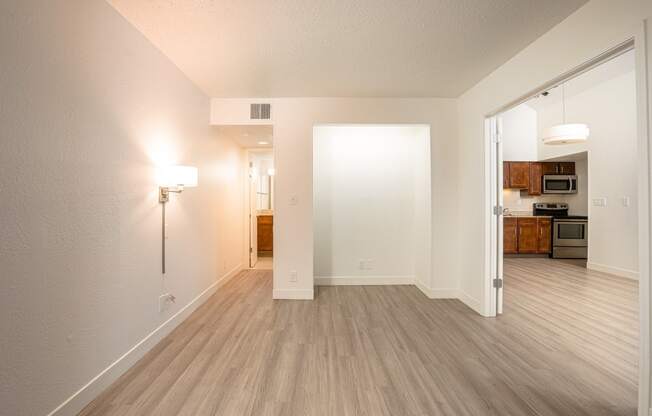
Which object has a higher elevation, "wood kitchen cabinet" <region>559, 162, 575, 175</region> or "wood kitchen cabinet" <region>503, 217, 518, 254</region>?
"wood kitchen cabinet" <region>559, 162, 575, 175</region>

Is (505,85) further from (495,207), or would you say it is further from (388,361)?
(388,361)

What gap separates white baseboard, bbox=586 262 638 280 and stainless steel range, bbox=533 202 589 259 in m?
0.96

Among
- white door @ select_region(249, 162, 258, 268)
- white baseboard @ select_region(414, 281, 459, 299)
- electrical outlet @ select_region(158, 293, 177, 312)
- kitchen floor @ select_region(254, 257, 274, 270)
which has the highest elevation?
white door @ select_region(249, 162, 258, 268)

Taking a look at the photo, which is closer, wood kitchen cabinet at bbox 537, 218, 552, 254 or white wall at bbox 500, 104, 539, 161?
wood kitchen cabinet at bbox 537, 218, 552, 254

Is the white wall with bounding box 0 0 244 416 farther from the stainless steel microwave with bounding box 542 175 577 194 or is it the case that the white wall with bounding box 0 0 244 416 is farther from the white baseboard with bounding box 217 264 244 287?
the stainless steel microwave with bounding box 542 175 577 194

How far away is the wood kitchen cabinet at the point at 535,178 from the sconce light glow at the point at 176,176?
7.06m

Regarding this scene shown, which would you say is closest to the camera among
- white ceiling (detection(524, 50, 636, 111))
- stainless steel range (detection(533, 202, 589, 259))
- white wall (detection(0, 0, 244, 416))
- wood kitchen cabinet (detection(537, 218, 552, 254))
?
white wall (detection(0, 0, 244, 416))

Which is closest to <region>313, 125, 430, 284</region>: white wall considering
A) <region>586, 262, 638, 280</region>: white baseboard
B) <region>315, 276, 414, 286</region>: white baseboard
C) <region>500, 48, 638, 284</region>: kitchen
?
<region>315, 276, 414, 286</region>: white baseboard

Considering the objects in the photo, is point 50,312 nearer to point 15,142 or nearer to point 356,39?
point 15,142

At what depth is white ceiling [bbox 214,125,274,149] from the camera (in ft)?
11.3

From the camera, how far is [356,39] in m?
2.09

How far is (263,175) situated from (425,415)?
573 centimetres

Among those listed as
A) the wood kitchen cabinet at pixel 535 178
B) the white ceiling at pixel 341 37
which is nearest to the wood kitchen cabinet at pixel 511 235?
the wood kitchen cabinet at pixel 535 178

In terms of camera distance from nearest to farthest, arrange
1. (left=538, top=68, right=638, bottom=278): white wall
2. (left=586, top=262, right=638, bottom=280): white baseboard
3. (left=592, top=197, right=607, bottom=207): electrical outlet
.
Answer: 1. (left=586, top=262, right=638, bottom=280): white baseboard
2. (left=538, top=68, right=638, bottom=278): white wall
3. (left=592, top=197, right=607, bottom=207): electrical outlet
